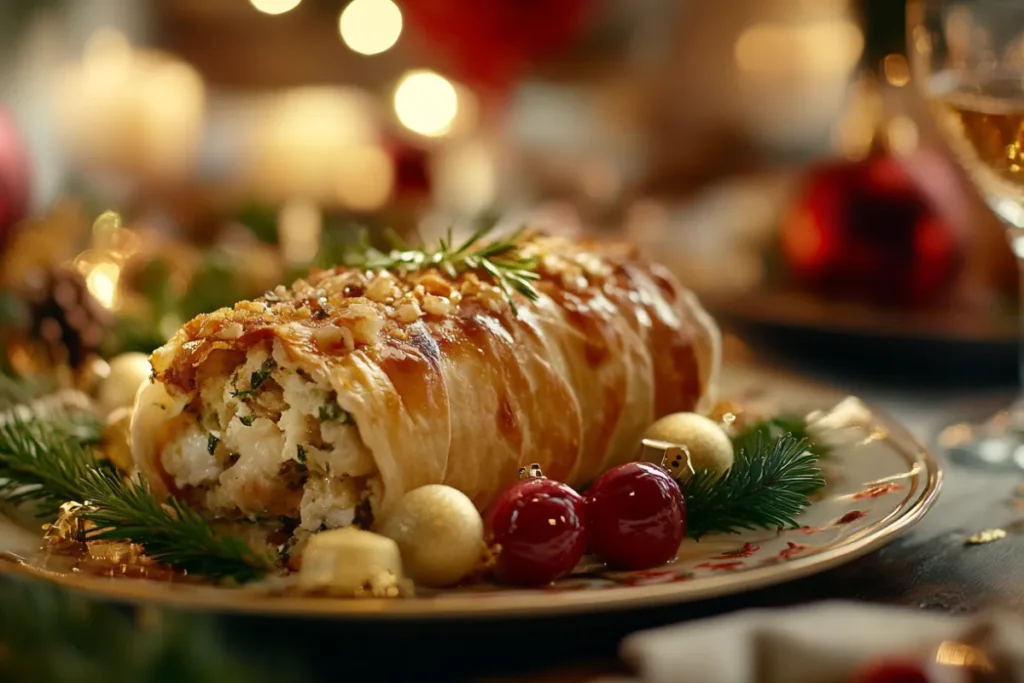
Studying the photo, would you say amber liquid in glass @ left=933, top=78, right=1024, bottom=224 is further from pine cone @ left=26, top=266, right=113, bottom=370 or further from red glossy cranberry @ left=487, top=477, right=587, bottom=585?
pine cone @ left=26, top=266, right=113, bottom=370

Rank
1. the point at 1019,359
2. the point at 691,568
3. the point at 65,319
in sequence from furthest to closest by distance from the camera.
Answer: the point at 1019,359 → the point at 65,319 → the point at 691,568

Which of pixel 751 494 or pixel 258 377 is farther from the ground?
pixel 258 377

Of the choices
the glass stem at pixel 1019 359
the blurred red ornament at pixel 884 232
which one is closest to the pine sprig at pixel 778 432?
the glass stem at pixel 1019 359

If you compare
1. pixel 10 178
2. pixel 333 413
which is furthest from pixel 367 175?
pixel 333 413

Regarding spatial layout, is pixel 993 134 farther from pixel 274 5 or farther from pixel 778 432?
pixel 274 5

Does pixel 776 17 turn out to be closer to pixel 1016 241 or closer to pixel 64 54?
pixel 64 54

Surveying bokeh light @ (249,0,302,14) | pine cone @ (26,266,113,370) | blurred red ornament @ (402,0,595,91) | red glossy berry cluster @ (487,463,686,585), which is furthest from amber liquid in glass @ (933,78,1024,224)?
bokeh light @ (249,0,302,14)

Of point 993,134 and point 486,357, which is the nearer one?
point 486,357
